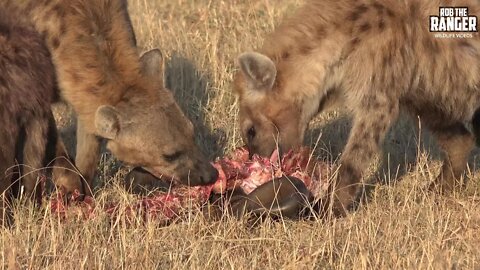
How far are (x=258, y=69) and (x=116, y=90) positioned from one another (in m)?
0.72

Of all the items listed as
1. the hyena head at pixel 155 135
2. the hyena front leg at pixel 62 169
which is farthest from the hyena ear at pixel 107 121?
the hyena front leg at pixel 62 169

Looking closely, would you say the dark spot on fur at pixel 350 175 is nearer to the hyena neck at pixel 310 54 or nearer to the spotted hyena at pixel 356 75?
the spotted hyena at pixel 356 75

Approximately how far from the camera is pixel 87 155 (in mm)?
5895

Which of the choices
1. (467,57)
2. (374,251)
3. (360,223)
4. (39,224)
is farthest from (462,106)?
(39,224)

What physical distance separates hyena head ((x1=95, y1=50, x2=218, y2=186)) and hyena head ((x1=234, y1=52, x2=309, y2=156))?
1.21ft

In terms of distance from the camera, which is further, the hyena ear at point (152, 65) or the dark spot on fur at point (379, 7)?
the hyena ear at point (152, 65)

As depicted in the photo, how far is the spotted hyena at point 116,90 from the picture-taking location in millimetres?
5336

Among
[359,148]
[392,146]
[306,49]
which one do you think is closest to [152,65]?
[306,49]

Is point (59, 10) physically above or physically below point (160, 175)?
above

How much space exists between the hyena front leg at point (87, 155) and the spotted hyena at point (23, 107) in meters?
0.60

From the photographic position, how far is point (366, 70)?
17.6ft

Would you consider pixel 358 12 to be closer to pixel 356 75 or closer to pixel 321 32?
pixel 321 32

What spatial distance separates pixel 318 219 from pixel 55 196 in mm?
1323

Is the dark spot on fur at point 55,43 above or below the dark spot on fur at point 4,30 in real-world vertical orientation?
below
